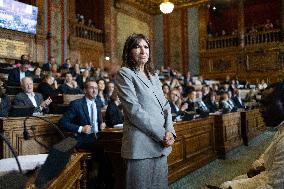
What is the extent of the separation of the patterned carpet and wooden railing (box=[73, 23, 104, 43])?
7.06 meters

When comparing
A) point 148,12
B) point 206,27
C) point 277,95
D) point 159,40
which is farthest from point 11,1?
point 277,95

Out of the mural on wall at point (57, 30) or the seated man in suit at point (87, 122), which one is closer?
the seated man in suit at point (87, 122)

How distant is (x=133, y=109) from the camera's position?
1729 millimetres

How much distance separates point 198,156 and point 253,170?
9.25 ft

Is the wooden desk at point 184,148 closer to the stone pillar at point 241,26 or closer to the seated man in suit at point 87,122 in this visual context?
the seated man in suit at point 87,122

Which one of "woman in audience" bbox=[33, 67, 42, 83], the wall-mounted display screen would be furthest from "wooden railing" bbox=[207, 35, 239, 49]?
"woman in audience" bbox=[33, 67, 42, 83]

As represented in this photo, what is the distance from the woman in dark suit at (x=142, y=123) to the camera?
1701 mm

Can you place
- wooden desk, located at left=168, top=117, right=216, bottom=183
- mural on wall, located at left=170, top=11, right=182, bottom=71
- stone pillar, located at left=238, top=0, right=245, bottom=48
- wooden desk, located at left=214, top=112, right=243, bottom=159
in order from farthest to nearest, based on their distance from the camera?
mural on wall, located at left=170, top=11, right=182, bottom=71
stone pillar, located at left=238, top=0, right=245, bottom=48
wooden desk, located at left=214, top=112, right=243, bottom=159
wooden desk, located at left=168, top=117, right=216, bottom=183

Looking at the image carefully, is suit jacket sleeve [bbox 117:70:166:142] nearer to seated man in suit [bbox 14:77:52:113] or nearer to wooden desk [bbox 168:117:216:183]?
wooden desk [bbox 168:117:216:183]

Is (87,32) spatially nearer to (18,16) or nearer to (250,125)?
(18,16)

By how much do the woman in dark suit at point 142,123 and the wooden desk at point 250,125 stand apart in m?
5.11

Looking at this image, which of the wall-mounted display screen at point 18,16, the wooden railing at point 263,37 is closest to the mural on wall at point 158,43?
the wooden railing at point 263,37

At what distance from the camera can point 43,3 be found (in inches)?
395

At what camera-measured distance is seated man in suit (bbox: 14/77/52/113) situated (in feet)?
15.0
